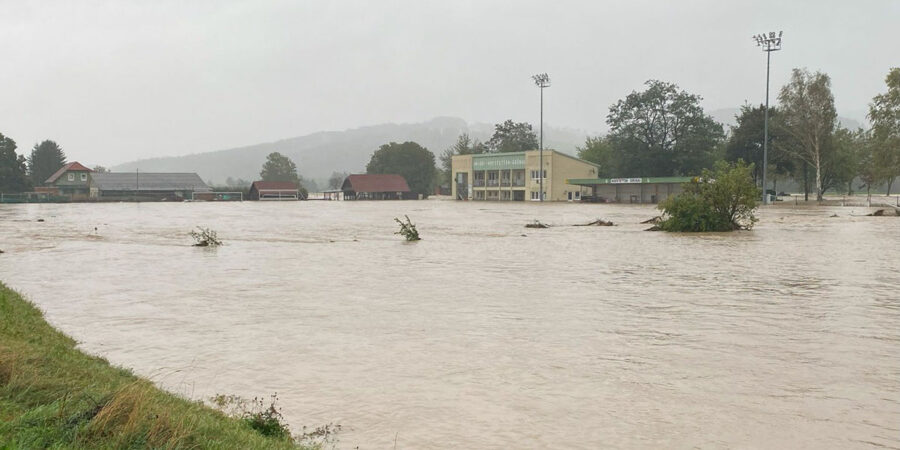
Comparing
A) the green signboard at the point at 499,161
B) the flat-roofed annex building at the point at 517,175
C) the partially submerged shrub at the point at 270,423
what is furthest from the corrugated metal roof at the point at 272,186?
the partially submerged shrub at the point at 270,423

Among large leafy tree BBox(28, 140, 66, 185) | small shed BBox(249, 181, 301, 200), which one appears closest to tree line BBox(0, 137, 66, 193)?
large leafy tree BBox(28, 140, 66, 185)

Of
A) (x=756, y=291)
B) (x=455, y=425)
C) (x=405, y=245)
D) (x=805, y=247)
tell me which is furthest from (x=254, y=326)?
(x=805, y=247)

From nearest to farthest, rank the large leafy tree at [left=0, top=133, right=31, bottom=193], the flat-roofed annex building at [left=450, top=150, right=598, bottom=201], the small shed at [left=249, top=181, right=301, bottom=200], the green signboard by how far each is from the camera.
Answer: the large leafy tree at [left=0, top=133, right=31, bottom=193] → the flat-roofed annex building at [left=450, top=150, right=598, bottom=201] → the green signboard → the small shed at [left=249, top=181, right=301, bottom=200]

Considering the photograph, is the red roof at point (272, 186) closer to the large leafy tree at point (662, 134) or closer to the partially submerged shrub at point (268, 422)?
the large leafy tree at point (662, 134)

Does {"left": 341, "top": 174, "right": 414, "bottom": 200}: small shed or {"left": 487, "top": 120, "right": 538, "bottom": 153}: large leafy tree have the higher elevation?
{"left": 487, "top": 120, "right": 538, "bottom": 153}: large leafy tree

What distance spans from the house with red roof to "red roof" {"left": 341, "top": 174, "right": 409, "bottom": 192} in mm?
48372

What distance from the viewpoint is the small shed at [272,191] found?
137 meters

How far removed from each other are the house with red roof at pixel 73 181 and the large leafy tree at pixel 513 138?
86271 millimetres

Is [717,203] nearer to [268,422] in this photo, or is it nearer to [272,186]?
[268,422]

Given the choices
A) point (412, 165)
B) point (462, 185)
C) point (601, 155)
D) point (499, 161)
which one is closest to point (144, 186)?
Answer: point (412, 165)

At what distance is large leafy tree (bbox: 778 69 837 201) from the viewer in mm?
84562

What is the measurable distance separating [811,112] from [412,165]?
9205 centimetres

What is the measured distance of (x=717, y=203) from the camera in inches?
1419

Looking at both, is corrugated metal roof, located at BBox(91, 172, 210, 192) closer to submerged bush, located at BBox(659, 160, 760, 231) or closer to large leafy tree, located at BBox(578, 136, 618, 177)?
large leafy tree, located at BBox(578, 136, 618, 177)
